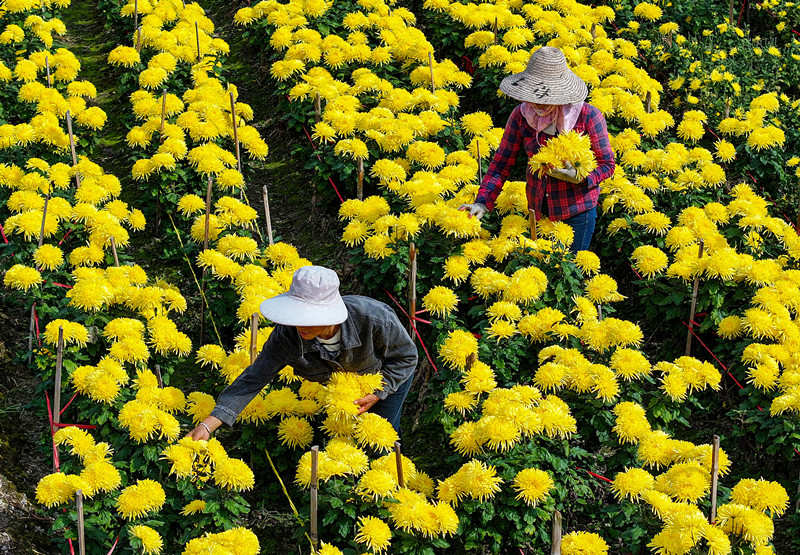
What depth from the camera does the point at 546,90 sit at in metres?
5.38

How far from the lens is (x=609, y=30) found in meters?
8.98

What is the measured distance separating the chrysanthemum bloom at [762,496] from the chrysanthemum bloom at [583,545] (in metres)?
0.74

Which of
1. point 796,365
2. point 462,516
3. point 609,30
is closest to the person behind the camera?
point 462,516

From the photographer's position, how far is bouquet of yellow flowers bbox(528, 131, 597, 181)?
17.4 ft

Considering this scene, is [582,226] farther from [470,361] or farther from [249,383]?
[249,383]

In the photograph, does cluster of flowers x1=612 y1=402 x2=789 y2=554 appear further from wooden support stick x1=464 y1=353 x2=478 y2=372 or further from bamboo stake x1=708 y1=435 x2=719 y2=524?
wooden support stick x1=464 y1=353 x2=478 y2=372

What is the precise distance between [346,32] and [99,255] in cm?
368

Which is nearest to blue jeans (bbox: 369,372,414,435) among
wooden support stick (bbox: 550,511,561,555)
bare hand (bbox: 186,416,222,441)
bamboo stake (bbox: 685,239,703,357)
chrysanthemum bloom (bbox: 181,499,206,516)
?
bare hand (bbox: 186,416,222,441)

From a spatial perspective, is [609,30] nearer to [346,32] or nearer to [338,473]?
[346,32]

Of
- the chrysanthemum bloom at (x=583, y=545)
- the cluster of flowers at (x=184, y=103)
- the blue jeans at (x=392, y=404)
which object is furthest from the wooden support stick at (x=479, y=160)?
the chrysanthemum bloom at (x=583, y=545)

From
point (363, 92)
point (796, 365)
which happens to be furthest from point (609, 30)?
point (796, 365)

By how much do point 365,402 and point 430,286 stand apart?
155 cm

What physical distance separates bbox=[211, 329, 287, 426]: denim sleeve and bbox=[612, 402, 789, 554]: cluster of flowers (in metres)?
1.75

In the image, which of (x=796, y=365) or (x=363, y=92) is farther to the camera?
(x=363, y=92)
